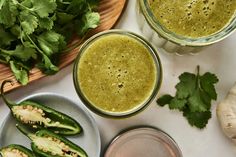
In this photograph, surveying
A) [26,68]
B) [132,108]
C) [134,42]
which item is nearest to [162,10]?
[134,42]

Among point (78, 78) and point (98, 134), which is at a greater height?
point (78, 78)

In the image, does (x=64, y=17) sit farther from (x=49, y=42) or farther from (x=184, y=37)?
(x=184, y=37)

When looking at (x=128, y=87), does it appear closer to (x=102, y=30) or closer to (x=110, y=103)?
(x=110, y=103)

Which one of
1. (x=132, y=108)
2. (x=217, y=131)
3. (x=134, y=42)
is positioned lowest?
(x=217, y=131)

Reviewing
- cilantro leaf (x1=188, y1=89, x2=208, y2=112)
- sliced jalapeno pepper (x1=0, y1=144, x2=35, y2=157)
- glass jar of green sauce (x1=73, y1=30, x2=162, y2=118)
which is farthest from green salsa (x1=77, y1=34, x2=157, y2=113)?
sliced jalapeno pepper (x1=0, y1=144, x2=35, y2=157)

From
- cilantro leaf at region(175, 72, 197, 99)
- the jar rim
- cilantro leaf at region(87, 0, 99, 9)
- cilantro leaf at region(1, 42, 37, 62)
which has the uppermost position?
cilantro leaf at region(87, 0, 99, 9)

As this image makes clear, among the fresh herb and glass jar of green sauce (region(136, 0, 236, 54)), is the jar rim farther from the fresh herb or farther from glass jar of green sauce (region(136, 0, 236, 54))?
the fresh herb

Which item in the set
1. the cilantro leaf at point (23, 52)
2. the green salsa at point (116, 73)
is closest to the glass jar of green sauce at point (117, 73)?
the green salsa at point (116, 73)
